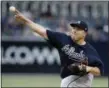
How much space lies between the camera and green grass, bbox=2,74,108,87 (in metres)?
16.3

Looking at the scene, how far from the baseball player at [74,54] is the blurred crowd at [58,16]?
36.3ft

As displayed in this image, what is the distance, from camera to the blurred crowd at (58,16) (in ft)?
65.0

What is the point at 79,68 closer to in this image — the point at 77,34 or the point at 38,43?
the point at 77,34

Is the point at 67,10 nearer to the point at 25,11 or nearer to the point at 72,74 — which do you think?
the point at 25,11

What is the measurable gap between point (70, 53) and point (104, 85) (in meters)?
8.24

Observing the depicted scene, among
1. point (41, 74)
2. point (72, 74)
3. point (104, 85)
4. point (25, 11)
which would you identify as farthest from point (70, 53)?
point (25, 11)

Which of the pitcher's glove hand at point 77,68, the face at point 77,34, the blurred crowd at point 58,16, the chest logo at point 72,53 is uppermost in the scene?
the blurred crowd at point 58,16

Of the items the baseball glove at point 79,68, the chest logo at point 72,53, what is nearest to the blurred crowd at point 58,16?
the chest logo at point 72,53

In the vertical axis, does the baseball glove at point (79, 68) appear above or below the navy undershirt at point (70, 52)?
below

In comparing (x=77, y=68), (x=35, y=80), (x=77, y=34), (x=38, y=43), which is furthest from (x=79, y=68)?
(x=38, y=43)

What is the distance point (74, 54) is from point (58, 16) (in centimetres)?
1207

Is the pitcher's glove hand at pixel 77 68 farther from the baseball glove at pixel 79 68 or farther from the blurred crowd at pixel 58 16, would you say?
the blurred crowd at pixel 58 16

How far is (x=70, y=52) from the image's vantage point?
8.45 meters

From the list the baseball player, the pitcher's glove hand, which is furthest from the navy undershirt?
the pitcher's glove hand
